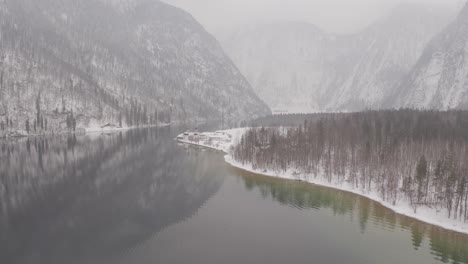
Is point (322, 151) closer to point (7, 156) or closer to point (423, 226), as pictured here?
point (423, 226)

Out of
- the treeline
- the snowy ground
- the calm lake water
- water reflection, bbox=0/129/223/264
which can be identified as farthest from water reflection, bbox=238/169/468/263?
water reflection, bbox=0/129/223/264

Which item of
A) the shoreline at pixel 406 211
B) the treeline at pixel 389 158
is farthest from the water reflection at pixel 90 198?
the shoreline at pixel 406 211

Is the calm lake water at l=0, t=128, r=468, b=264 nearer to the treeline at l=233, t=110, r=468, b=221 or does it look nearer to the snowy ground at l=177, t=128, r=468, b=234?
the snowy ground at l=177, t=128, r=468, b=234

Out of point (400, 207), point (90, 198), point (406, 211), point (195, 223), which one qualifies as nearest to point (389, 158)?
point (400, 207)

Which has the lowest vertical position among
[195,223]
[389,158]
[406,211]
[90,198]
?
[195,223]

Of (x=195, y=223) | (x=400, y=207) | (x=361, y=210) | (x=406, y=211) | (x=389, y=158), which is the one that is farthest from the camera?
(x=389, y=158)

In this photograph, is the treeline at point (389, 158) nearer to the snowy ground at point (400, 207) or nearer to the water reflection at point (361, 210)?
the snowy ground at point (400, 207)

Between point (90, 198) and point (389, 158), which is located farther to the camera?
point (389, 158)

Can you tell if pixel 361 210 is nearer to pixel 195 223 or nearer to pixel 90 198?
pixel 195 223
